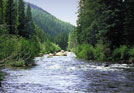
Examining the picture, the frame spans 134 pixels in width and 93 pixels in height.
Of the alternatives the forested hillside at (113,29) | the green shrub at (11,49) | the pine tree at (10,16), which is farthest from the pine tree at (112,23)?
the pine tree at (10,16)

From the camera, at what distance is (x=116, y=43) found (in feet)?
138

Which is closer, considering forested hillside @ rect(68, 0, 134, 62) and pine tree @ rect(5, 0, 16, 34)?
forested hillside @ rect(68, 0, 134, 62)

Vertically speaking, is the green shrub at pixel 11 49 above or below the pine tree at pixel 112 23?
below

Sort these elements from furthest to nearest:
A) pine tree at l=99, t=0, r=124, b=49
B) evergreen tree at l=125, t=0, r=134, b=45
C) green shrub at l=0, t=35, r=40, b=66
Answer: evergreen tree at l=125, t=0, r=134, b=45 → pine tree at l=99, t=0, r=124, b=49 → green shrub at l=0, t=35, r=40, b=66

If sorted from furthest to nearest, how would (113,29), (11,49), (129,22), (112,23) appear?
(113,29)
(112,23)
(129,22)
(11,49)

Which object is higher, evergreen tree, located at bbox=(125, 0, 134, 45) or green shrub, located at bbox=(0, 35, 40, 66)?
evergreen tree, located at bbox=(125, 0, 134, 45)

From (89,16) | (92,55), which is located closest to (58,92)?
(92,55)

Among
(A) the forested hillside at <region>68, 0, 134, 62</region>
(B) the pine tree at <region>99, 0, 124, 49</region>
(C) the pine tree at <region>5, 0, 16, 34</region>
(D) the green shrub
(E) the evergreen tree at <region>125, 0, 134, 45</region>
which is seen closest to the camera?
(D) the green shrub

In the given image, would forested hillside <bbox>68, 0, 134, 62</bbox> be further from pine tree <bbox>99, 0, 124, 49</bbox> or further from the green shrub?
the green shrub

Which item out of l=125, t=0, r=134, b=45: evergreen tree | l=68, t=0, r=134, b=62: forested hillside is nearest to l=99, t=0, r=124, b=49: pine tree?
l=68, t=0, r=134, b=62: forested hillside

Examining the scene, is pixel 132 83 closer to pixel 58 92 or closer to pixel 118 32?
pixel 58 92

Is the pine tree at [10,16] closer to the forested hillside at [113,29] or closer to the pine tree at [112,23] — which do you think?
the forested hillside at [113,29]

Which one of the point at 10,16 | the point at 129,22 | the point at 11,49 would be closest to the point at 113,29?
the point at 129,22

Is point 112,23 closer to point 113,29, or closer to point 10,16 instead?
point 113,29
